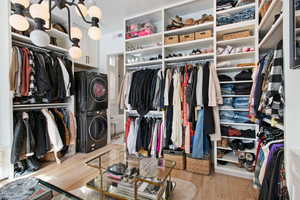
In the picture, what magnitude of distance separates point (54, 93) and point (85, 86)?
59 cm

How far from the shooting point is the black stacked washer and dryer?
2795 mm

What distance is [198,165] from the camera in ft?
6.76

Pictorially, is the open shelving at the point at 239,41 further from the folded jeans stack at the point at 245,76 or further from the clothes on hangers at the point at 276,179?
the clothes on hangers at the point at 276,179

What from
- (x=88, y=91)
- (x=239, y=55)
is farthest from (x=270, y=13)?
(x=88, y=91)

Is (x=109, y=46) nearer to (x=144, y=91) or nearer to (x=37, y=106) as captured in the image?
(x=144, y=91)

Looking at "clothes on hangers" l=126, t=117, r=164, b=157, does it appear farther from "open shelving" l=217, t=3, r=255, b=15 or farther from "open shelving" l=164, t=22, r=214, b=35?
"open shelving" l=217, t=3, r=255, b=15

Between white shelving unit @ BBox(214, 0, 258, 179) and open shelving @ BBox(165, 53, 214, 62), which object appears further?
open shelving @ BBox(165, 53, 214, 62)

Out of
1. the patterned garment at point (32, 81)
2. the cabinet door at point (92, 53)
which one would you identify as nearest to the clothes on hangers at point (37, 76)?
the patterned garment at point (32, 81)

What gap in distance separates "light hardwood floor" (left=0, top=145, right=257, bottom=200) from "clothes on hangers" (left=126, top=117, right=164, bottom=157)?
508mm

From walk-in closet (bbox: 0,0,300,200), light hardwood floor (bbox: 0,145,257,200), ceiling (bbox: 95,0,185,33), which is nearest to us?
walk-in closet (bbox: 0,0,300,200)

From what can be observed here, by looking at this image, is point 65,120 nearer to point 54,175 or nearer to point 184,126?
point 54,175

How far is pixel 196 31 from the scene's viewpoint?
240 centimetres

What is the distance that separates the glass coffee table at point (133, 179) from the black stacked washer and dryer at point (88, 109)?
1.27 meters

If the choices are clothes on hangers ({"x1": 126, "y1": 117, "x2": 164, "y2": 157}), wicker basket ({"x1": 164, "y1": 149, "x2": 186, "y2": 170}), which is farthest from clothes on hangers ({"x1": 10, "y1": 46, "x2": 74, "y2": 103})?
wicker basket ({"x1": 164, "y1": 149, "x2": 186, "y2": 170})
